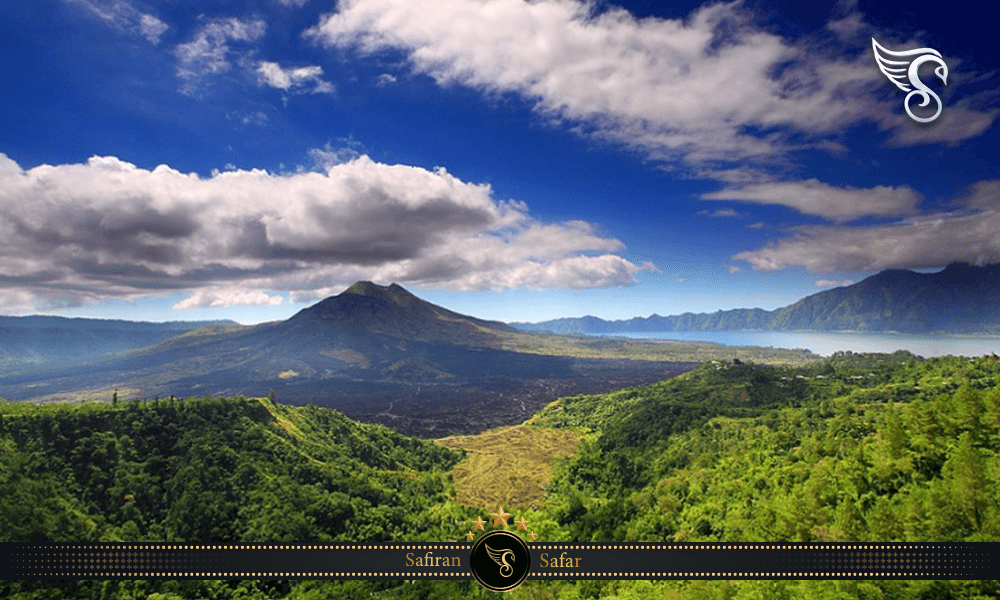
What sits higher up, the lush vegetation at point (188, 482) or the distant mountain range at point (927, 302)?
the distant mountain range at point (927, 302)

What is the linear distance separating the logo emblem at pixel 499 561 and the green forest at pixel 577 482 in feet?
33.3

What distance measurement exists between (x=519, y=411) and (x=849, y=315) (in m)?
157

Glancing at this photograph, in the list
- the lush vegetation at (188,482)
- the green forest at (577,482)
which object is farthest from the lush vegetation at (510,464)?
the lush vegetation at (188,482)

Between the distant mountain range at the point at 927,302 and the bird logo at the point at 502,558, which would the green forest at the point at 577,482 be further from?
the bird logo at the point at 502,558

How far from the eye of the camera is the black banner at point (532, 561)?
6.88 m

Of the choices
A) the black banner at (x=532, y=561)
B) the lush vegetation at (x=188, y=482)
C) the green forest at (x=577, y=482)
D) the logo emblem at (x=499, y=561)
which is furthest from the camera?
the lush vegetation at (x=188, y=482)

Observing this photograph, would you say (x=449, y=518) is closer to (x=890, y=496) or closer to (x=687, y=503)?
(x=687, y=503)

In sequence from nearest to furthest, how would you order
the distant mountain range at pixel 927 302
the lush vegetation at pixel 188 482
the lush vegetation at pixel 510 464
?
1. the lush vegetation at pixel 188 482
2. the distant mountain range at pixel 927 302
3. the lush vegetation at pixel 510 464

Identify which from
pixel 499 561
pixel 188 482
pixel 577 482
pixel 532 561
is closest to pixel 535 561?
pixel 532 561

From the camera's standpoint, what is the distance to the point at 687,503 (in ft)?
143

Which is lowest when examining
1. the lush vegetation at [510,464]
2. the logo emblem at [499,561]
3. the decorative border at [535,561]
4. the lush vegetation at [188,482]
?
the lush vegetation at [510,464]

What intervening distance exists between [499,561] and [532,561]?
866 mm

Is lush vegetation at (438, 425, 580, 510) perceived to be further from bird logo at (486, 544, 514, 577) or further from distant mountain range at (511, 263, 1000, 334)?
bird logo at (486, 544, 514, 577)

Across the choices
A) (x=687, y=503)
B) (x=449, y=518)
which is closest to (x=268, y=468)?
(x=449, y=518)
